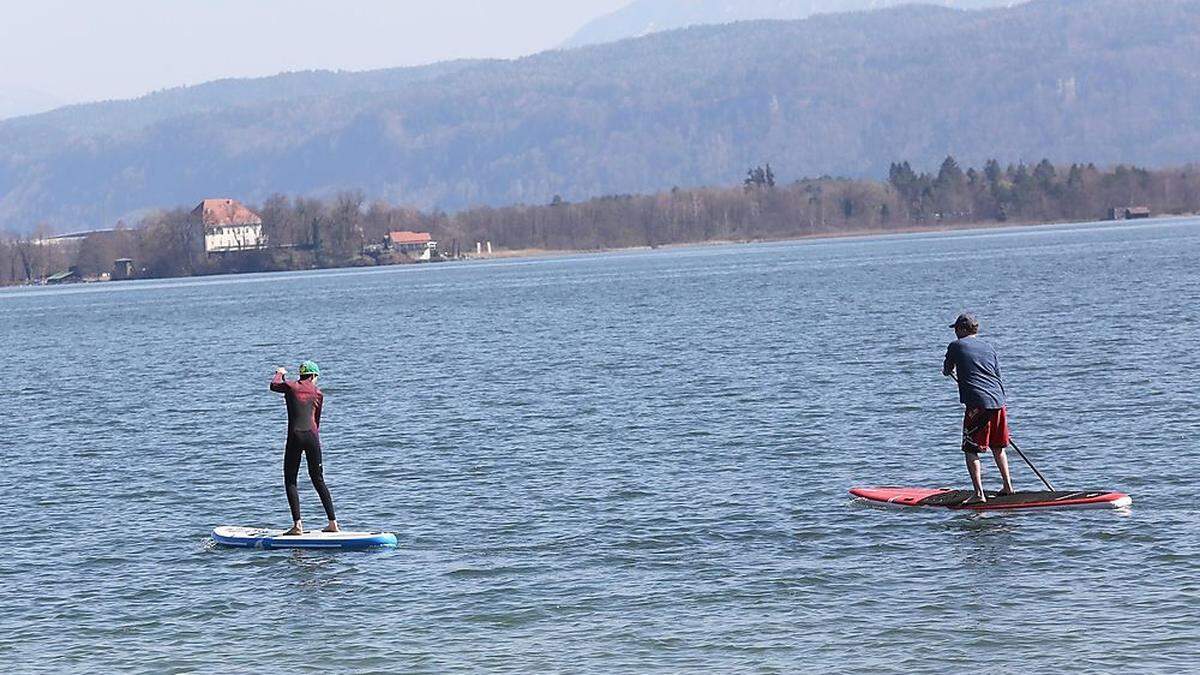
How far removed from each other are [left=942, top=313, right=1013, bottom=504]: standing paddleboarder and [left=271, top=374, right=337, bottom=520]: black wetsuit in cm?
909

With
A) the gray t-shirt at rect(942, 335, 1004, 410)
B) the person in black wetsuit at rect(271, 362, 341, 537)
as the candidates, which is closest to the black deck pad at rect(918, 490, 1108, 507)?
the gray t-shirt at rect(942, 335, 1004, 410)

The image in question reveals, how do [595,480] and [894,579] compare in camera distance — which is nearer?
[894,579]

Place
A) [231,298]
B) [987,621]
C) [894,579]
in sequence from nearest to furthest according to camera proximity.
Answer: [987,621]
[894,579]
[231,298]

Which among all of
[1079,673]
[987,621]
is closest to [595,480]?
[987,621]

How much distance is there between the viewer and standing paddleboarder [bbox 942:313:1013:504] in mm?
27047

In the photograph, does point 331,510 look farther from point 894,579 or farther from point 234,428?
point 234,428

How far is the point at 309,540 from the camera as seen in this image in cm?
2714

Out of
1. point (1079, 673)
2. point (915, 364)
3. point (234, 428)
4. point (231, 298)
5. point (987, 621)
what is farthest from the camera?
point (231, 298)

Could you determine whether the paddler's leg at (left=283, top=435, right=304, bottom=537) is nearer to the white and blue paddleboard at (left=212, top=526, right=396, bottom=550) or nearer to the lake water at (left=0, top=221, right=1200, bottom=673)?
the white and blue paddleboard at (left=212, top=526, right=396, bottom=550)

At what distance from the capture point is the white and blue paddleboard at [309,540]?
26984 mm

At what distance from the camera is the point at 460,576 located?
81.3 feet

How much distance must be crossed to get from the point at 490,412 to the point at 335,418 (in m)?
4.12

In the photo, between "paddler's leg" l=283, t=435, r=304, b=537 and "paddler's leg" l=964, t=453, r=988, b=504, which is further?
"paddler's leg" l=964, t=453, r=988, b=504

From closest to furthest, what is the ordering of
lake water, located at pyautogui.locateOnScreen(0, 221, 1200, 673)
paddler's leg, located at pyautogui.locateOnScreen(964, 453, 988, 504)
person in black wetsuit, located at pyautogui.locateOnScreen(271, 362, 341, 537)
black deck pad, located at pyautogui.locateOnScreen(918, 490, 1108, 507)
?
lake water, located at pyautogui.locateOnScreen(0, 221, 1200, 673)
person in black wetsuit, located at pyautogui.locateOnScreen(271, 362, 341, 537)
black deck pad, located at pyautogui.locateOnScreen(918, 490, 1108, 507)
paddler's leg, located at pyautogui.locateOnScreen(964, 453, 988, 504)
